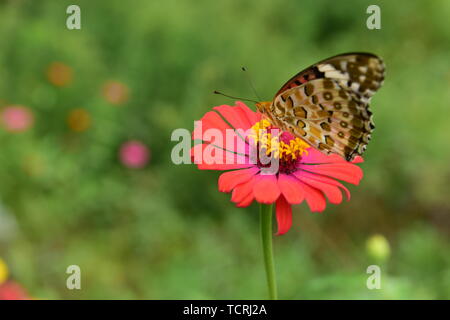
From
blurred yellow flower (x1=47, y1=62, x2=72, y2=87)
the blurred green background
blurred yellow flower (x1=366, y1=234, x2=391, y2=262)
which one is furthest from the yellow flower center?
blurred yellow flower (x1=47, y1=62, x2=72, y2=87)

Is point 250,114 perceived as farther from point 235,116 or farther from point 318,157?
point 318,157

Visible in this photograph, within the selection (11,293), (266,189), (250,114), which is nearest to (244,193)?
(266,189)

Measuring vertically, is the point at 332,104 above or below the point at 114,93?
below

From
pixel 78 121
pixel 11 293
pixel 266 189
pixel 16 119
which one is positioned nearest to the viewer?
pixel 266 189

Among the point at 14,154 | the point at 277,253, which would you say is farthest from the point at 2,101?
the point at 277,253

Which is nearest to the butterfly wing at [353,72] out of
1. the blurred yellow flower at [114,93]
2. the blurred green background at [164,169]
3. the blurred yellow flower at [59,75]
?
the blurred green background at [164,169]

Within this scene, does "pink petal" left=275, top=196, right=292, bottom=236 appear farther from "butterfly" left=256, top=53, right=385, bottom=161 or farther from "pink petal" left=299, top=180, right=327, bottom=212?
"butterfly" left=256, top=53, right=385, bottom=161
